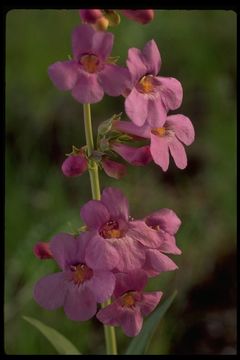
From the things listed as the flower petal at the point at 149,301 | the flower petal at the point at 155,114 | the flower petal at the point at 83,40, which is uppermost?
the flower petal at the point at 83,40

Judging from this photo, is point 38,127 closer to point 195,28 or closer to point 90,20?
point 195,28

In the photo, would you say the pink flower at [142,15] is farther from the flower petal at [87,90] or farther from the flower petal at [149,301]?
the flower petal at [149,301]

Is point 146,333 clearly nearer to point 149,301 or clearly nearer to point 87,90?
point 149,301

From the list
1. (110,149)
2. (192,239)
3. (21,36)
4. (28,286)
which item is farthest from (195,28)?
(110,149)

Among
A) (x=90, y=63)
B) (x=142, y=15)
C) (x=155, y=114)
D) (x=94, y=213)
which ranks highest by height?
(x=142, y=15)

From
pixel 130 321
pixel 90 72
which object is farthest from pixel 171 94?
pixel 130 321

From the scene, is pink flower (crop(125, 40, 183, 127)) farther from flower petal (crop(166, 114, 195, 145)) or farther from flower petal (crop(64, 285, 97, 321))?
flower petal (crop(64, 285, 97, 321))

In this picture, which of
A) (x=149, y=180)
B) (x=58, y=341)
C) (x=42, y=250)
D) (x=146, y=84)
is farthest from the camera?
(x=149, y=180)

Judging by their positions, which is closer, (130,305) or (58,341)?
(130,305)

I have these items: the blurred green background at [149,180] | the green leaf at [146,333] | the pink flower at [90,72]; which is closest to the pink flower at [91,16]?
the pink flower at [90,72]
